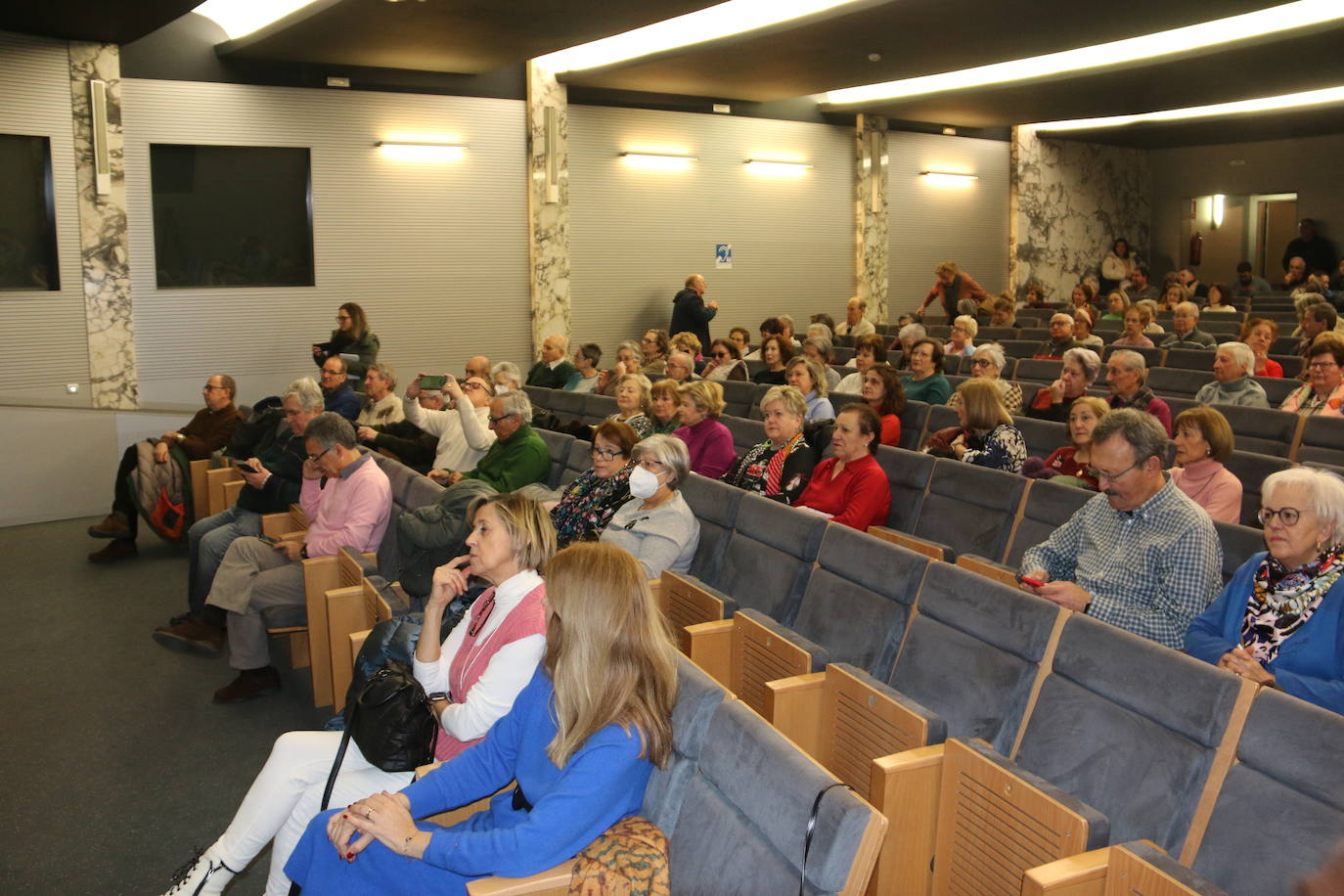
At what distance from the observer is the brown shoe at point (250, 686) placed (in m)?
4.50

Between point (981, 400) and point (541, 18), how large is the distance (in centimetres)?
473

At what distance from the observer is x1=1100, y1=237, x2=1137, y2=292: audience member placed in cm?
1652

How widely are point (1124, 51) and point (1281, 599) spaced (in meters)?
9.53

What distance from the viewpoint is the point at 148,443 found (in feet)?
23.2

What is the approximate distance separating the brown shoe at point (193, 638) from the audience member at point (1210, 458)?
430 cm

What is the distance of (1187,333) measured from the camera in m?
9.34

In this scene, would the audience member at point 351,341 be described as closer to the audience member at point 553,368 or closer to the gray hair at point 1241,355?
the audience member at point 553,368

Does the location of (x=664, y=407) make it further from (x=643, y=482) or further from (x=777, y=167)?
(x=777, y=167)

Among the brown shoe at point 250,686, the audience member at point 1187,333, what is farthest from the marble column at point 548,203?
the brown shoe at point 250,686

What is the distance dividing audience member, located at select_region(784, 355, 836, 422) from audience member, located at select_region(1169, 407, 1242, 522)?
2309 millimetres

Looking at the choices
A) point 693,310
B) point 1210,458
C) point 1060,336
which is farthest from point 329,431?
point 693,310

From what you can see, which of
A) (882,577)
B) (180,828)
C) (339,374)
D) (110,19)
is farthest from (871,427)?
(110,19)

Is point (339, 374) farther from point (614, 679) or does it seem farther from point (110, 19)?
point (614, 679)

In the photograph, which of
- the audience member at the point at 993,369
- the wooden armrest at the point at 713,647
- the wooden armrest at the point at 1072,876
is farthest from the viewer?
the audience member at the point at 993,369
